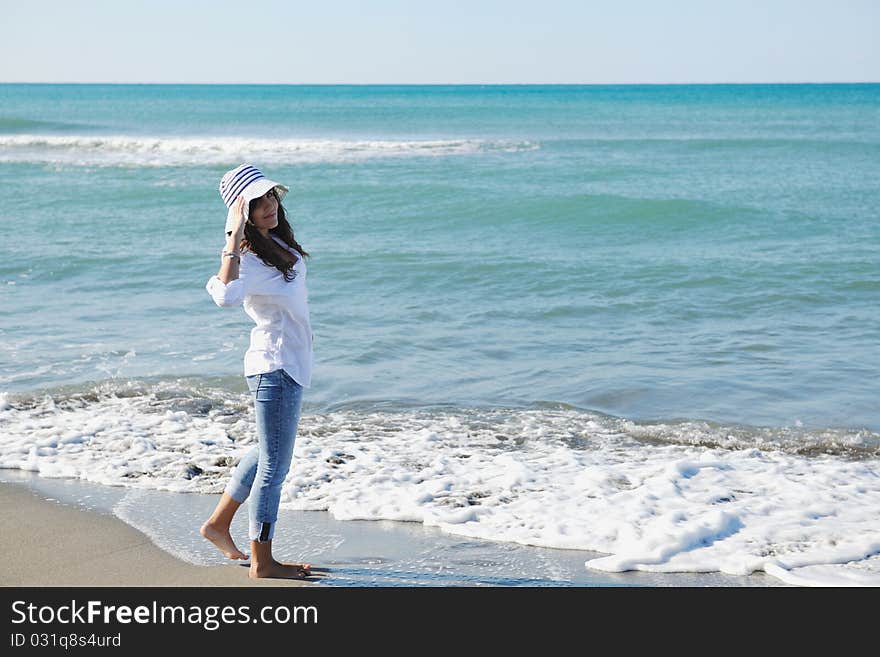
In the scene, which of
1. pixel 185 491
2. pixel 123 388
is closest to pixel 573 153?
pixel 123 388

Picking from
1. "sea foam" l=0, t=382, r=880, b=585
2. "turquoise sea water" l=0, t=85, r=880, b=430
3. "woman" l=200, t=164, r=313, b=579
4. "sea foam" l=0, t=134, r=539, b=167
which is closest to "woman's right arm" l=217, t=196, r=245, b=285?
"woman" l=200, t=164, r=313, b=579

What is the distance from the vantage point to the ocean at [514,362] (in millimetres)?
5695

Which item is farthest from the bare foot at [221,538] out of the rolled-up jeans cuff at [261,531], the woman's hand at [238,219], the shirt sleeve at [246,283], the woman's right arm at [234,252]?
the woman's hand at [238,219]

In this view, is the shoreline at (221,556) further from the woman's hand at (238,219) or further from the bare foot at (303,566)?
the woman's hand at (238,219)

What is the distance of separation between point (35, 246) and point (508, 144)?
2465 cm

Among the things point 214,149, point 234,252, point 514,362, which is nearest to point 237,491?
point 234,252

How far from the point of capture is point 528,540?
16.9 feet

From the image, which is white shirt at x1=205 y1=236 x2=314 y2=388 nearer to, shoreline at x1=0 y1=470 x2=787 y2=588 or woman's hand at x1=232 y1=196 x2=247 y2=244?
woman's hand at x1=232 y1=196 x2=247 y2=244

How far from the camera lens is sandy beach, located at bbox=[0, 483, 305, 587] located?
4449 millimetres

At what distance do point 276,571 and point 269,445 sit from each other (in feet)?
1.91

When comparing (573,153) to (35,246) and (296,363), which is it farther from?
(296,363)

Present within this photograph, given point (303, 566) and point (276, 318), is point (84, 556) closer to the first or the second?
point (303, 566)

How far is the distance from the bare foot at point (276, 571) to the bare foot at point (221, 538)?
0.24m

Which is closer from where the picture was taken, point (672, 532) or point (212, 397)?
point (672, 532)
